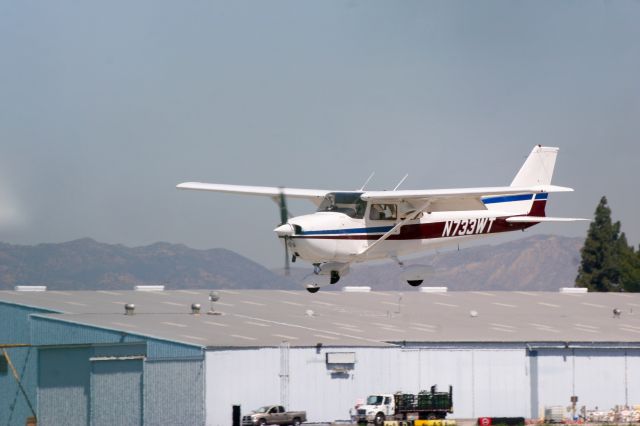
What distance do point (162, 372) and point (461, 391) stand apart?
15.3 m

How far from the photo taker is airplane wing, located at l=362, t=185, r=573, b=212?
40.1 m

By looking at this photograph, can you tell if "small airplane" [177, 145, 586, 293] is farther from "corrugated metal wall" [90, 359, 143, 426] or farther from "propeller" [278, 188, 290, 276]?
"corrugated metal wall" [90, 359, 143, 426]

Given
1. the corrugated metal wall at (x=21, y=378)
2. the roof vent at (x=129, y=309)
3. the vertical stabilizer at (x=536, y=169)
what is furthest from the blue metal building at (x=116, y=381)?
the vertical stabilizer at (x=536, y=169)

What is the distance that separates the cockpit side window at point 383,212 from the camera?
4019 cm

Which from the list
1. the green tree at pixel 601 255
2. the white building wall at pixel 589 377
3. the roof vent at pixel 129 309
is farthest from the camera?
the green tree at pixel 601 255

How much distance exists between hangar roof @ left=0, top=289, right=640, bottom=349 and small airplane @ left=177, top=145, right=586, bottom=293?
1354 cm

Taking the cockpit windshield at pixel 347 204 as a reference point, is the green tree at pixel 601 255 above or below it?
above

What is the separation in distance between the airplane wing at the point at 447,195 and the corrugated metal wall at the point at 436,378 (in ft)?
48.0

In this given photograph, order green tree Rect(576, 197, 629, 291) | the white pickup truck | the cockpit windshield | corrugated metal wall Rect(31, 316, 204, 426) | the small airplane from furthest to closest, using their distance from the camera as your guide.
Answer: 1. green tree Rect(576, 197, 629, 291)
2. corrugated metal wall Rect(31, 316, 204, 426)
3. the white pickup truck
4. the cockpit windshield
5. the small airplane

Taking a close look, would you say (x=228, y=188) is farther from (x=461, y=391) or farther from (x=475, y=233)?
(x=461, y=391)

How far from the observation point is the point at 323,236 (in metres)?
38.6

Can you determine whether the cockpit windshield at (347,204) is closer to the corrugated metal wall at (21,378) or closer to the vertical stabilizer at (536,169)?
the vertical stabilizer at (536,169)

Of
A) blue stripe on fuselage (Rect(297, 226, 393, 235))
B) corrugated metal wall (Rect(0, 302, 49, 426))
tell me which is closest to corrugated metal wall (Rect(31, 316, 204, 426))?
corrugated metal wall (Rect(0, 302, 49, 426))

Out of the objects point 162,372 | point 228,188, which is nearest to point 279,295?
point 162,372
